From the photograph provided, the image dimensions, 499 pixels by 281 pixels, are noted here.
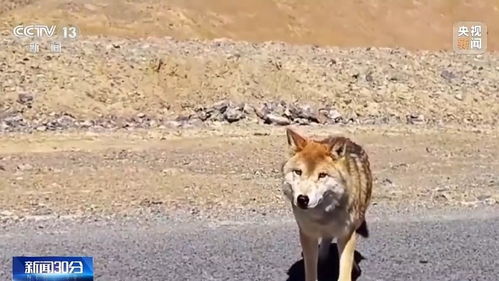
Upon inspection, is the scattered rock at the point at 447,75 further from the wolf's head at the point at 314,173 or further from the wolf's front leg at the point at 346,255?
the wolf's head at the point at 314,173

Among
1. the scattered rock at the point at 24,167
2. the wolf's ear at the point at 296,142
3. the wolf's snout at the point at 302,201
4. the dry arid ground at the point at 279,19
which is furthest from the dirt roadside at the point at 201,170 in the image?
the dry arid ground at the point at 279,19

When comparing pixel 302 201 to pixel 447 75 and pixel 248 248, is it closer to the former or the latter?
pixel 248 248

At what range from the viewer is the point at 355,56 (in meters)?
26.2

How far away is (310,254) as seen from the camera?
20.5 feet

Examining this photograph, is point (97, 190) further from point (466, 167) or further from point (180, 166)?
point (466, 167)

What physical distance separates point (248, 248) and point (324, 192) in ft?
7.95

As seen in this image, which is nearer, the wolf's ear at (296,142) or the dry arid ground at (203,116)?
the wolf's ear at (296,142)

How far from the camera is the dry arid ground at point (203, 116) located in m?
12.0

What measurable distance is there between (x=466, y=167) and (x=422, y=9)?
84.0 feet

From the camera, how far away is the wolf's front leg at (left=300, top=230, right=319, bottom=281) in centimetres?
622

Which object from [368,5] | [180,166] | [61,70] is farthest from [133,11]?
[180,166]

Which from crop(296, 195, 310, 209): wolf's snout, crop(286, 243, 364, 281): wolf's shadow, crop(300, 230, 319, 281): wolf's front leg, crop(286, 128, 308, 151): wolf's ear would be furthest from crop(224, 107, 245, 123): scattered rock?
crop(296, 195, 310, 209): wolf's snout

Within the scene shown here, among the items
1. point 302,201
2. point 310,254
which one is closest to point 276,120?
point 310,254

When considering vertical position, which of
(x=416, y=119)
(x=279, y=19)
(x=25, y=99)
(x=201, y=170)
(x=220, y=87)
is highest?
(x=279, y=19)
